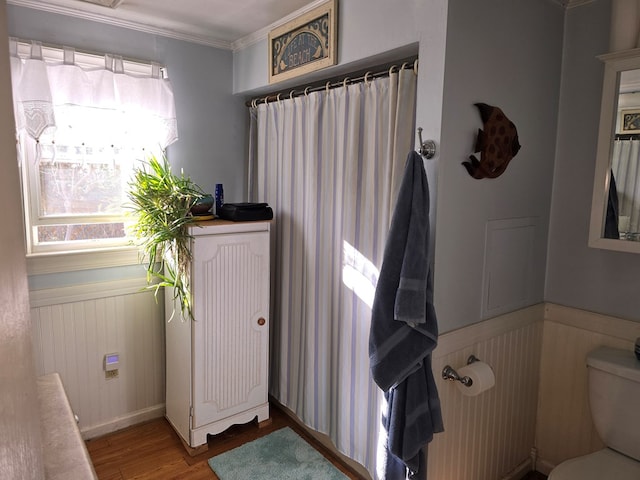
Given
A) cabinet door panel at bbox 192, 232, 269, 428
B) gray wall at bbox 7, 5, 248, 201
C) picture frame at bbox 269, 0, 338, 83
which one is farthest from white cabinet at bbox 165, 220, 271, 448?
picture frame at bbox 269, 0, 338, 83

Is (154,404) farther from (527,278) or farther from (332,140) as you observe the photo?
(527,278)

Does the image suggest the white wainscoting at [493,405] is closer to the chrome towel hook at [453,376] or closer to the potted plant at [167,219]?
the chrome towel hook at [453,376]

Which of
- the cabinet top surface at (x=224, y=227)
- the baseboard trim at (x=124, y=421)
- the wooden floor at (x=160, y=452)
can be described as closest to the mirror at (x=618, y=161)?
the wooden floor at (x=160, y=452)

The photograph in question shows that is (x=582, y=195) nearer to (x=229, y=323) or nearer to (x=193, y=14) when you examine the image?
(x=229, y=323)

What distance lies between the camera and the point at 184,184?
2.31 metres

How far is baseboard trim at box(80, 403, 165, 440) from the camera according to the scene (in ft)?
8.10

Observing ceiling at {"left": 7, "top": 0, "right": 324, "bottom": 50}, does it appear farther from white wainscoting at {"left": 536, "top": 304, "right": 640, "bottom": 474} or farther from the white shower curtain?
white wainscoting at {"left": 536, "top": 304, "right": 640, "bottom": 474}

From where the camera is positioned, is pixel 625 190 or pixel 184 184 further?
pixel 184 184

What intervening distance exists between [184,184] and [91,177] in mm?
540

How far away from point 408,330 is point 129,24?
7.26ft

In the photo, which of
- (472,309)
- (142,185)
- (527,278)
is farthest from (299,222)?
(527,278)

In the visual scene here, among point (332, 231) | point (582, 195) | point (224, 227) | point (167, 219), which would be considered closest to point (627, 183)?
point (582, 195)

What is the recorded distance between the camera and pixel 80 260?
92.0 inches

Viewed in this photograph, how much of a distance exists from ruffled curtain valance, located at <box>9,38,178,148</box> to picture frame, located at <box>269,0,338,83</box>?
67 centimetres
